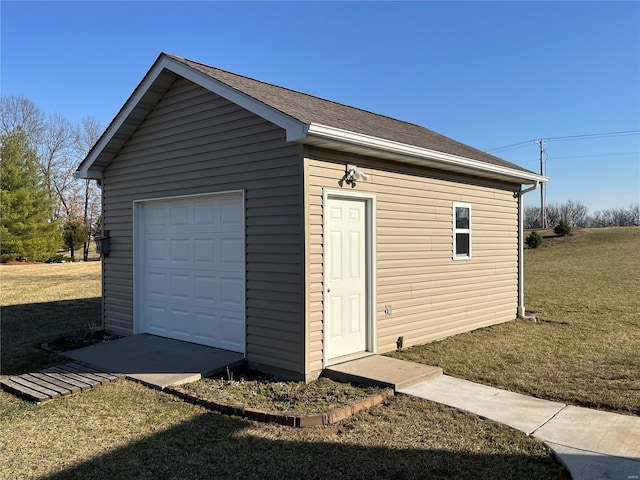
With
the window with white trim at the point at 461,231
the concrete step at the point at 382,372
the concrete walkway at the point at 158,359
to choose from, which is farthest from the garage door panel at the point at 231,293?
the window with white trim at the point at 461,231

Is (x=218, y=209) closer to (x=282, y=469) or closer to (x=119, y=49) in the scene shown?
(x=282, y=469)

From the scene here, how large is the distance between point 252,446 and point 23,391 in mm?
3175

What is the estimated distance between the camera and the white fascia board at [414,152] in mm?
5359

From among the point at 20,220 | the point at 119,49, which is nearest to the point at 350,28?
the point at 119,49

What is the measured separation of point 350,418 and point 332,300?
1781 millimetres

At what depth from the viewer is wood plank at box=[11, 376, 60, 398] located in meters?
5.20

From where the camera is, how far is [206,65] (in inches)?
285

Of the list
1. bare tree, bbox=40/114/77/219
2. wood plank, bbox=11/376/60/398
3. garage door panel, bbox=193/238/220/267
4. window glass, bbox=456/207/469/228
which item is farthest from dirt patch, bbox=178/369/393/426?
bare tree, bbox=40/114/77/219

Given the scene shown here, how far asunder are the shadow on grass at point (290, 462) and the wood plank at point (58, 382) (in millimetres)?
1807

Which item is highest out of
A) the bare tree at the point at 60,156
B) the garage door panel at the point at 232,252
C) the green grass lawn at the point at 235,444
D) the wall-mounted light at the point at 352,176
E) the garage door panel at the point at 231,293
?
the bare tree at the point at 60,156

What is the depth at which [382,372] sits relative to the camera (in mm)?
5602

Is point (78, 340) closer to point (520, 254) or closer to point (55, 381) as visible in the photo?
point (55, 381)

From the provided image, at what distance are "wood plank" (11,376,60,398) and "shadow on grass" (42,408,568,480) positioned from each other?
1840mm

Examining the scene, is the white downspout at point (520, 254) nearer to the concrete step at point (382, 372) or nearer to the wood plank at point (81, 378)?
the concrete step at point (382, 372)
